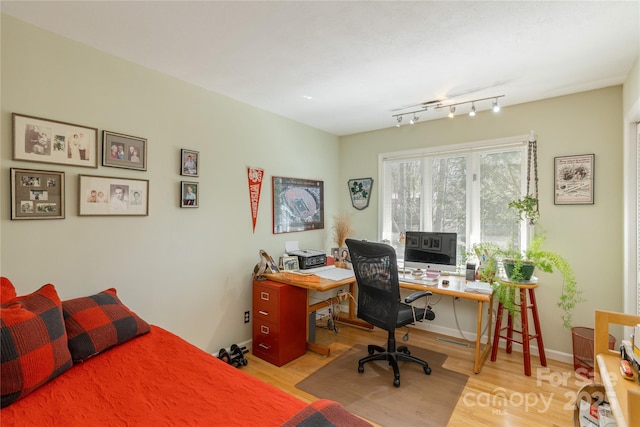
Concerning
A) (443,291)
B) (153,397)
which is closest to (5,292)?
(153,397)

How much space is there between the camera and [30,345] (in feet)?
4.43

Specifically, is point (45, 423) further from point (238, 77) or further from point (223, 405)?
point (238, 77)

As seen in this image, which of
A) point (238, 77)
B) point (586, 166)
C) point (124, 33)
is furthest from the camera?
point (586, 166)

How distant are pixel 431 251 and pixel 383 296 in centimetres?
99

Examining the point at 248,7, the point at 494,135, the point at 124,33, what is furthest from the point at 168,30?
the point at 494,135

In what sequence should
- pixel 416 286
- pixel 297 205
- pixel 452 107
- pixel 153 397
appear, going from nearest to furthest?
1. pixel 153 397
2. pixel 416 286
3. pixel 452 107
4. pixel 297 205

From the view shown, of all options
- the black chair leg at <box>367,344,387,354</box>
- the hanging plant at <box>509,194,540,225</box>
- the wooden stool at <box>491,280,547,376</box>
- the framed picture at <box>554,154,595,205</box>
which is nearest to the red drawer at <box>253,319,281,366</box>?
the black chair leg at <box>367,344,387,354</box>

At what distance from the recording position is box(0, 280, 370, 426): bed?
1.15 metres

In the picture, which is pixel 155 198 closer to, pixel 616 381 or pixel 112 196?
pixel 112 196

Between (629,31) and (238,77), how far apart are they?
Result: 265 cm

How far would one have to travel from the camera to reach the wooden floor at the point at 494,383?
213 cm

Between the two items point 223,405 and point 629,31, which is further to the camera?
point 629,31

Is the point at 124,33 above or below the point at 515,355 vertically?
above

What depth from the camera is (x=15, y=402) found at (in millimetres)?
1241
